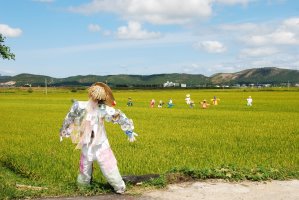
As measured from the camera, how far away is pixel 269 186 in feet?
25.5

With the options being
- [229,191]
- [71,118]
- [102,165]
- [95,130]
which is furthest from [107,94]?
[229,191]

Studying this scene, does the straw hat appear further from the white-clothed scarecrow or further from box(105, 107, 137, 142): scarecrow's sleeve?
box(105, 107, 137, 142): scarecrow's sleeve

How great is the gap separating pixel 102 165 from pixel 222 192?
2134 millimetres

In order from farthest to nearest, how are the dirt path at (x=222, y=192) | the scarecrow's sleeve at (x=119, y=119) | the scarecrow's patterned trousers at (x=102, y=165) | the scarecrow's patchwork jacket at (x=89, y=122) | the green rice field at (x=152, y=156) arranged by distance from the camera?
the green rice field at (x=152, y=156), the scarecrow's sleeve at (x=119, y=119), the scarecrow's patchwork jacket at (x=89, y=122), the scarecrow's patterned trousers at (x=102, y=165), the dirt path at (x=222, y=192)

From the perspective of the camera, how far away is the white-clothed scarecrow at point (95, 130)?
24.0ft

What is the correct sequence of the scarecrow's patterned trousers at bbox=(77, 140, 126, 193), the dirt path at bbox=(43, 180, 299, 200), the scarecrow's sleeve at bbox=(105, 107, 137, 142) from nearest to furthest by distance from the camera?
the dirt path at bbox=(43, 180, 299, 200), the scarecrow's patterned trousers at bbox=(77, 140, 126, 193), the scarecrow's sleeve at bbox=(105, 107, 137, 142)

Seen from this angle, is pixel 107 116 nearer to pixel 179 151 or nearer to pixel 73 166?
pixel 73 166

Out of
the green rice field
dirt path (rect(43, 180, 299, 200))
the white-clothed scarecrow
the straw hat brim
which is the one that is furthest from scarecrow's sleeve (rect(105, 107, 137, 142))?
dirt path (rect(43, 180, 299, 200))

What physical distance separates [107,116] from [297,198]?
352cm

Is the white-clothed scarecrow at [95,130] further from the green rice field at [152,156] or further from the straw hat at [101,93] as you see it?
the green rice field at [152,156]

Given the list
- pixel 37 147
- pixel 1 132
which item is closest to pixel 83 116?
pixel 37 147

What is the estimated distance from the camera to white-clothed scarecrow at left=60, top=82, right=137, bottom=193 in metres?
7.30

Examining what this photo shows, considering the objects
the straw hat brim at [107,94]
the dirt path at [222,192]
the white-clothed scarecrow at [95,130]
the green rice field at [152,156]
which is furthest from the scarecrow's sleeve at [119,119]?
the dirt path at [222,192]

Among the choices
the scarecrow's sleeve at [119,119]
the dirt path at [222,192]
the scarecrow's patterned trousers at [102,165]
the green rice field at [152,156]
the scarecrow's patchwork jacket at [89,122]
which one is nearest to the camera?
the dirt path at [222,192]
